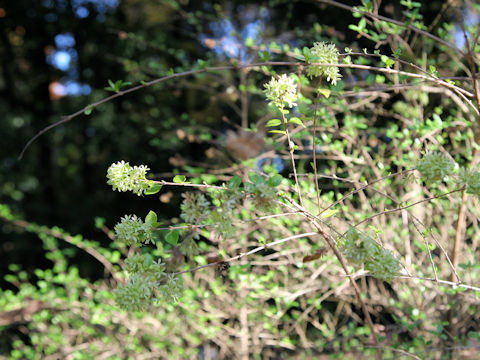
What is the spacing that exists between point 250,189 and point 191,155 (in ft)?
17.4

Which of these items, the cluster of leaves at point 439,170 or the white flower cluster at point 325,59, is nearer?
the cluster of leaves at point 439,170

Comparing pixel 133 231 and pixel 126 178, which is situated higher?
pixel 126 178

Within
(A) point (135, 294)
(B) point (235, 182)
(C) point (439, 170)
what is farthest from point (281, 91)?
(A) point (135, 294)

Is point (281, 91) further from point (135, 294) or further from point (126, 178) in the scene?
point (135, 294)

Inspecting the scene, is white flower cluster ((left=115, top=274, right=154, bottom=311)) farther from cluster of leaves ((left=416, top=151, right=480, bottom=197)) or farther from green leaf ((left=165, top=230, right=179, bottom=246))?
cluster of leaves ((left=416, top=151, right=480, bottom=197))

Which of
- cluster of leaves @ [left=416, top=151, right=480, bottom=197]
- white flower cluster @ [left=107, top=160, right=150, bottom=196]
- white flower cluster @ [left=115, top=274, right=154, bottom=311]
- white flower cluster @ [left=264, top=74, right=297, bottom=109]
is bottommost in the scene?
Result: white flower cluster @ [left=115, top=274, right=154, bottom=311]

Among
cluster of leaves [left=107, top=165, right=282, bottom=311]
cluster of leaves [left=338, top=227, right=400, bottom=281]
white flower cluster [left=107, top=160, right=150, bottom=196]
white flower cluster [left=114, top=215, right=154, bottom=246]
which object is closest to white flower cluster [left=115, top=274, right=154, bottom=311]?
cluster of leaves [left=107, top=165, right=282, bottom=311]

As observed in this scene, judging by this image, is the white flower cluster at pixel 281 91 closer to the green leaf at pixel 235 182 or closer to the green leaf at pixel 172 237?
the green leaf at pixel 235 182

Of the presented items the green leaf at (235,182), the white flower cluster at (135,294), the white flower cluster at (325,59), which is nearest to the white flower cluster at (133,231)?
the white flower cluster at (135,294)

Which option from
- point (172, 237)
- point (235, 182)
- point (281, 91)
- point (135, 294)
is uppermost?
point (281, 91)

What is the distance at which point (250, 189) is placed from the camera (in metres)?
1.09

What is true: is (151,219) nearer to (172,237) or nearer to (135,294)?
(172,237)

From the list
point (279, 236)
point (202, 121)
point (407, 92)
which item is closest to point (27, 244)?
point (202, 121)

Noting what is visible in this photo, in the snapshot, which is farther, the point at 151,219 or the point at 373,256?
the point at 151,219
